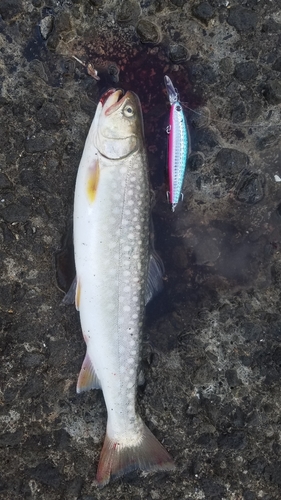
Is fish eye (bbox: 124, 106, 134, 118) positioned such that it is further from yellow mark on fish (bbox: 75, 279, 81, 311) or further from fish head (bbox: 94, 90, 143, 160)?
yellow mark on fish (bbox: 75, 279, 81, 311)

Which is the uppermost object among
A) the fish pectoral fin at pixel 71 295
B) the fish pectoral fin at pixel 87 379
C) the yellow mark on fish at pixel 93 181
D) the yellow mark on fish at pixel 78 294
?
the yellow mark on fish at pixel 93 181

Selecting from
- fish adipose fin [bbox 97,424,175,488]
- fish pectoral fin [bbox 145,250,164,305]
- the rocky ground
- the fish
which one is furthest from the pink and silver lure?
fish adipose fin [bbox 97,424,175,488]

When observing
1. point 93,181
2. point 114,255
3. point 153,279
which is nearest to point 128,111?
point 93,181

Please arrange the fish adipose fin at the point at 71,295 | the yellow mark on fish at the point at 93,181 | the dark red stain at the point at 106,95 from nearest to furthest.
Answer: the yellow mark on fish at the point at 93,181 → the dark red stain at the point at 106,95 → the fish adipose fin at the point at 71,295

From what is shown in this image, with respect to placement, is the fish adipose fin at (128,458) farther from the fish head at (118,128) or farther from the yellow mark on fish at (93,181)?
the fish head at (118,128)

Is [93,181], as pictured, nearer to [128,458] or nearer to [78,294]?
[78,294]

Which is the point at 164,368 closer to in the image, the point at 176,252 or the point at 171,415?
the point at 171,415

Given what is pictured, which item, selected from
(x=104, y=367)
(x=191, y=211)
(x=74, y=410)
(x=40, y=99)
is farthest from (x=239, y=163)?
(x=74, y=410)

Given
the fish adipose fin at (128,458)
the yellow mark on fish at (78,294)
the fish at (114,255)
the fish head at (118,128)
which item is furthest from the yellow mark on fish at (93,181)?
the fish adipose fin at (128,458)
